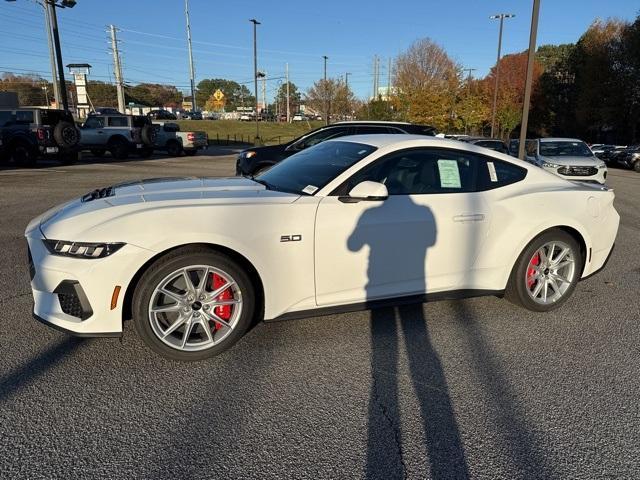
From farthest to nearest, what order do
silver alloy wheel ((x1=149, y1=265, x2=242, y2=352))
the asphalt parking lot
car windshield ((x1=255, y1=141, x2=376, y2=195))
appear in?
car windshield ((x1=255, y1=141, x2=376, y2=195))
silver alloy wheel ((x1=149, y1=265, x2=242, y2=352))
the asphalt parking lot

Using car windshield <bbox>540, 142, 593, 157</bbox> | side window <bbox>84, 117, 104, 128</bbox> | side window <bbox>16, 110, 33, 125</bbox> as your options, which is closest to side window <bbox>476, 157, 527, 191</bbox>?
car windshield <bbox>540, 142, 593, 157</bbox>

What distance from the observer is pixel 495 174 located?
3.97 metres

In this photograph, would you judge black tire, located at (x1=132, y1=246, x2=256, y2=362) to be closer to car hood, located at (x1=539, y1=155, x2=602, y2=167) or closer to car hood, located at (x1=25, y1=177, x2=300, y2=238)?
car hood, located at (x1=25, y1=177, x2=300, y2=238)

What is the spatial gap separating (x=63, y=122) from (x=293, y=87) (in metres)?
118

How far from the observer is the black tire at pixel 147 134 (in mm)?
22505

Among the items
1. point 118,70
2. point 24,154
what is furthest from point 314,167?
point 118,70

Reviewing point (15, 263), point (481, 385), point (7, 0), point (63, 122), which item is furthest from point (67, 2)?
point (481, 385)

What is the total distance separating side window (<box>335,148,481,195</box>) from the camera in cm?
362

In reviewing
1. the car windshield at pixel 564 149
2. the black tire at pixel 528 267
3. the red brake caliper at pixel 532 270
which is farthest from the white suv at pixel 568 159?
the red brake caliper at pixel 532 270

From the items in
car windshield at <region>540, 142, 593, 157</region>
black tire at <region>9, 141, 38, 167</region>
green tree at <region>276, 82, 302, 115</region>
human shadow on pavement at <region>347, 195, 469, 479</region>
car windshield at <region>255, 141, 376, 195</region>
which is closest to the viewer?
human shadow on pavement at <region>347, 195, 469, 479</region>

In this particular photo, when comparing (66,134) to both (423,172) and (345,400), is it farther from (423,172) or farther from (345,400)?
(345,400)

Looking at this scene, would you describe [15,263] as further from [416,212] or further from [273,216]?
[416,212]

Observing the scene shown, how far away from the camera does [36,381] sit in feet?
9.57

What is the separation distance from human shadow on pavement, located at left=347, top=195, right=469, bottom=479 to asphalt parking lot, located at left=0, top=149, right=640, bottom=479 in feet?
0.04
